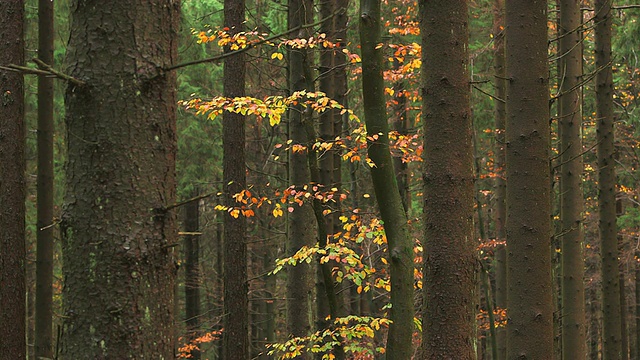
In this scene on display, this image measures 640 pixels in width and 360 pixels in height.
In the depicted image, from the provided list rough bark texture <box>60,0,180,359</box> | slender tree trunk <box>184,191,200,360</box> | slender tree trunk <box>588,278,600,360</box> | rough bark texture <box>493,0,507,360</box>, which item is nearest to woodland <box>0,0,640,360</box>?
rough bark texture <box>60,0,180,359</box>

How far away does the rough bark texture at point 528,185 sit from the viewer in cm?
542

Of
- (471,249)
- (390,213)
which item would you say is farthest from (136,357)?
(390,213)

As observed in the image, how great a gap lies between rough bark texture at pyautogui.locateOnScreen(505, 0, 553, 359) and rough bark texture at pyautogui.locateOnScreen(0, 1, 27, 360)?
21.5ft

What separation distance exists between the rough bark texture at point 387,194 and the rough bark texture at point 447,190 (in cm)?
68

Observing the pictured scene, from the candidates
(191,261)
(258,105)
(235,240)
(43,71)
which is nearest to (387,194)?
(258,105)

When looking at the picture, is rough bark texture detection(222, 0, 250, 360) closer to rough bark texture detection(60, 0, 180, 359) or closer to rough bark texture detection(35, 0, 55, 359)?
rough bark texture detection(35, 0, 55, 359)

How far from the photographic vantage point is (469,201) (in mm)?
4883

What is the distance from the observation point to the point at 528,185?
5.49 metres

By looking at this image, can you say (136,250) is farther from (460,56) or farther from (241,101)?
(241,101)

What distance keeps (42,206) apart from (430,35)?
26.1 feet

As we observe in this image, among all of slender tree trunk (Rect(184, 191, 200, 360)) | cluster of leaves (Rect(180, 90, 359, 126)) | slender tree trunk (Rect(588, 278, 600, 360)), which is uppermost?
cluster of leaves (Rect(180, 90, 359, 126))

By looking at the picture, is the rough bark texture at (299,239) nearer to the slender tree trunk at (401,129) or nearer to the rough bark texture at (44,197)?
the rough bark texture at (44,197)

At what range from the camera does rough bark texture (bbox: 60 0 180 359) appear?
301cm

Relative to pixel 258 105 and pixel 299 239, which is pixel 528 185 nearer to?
pixel 258 105
